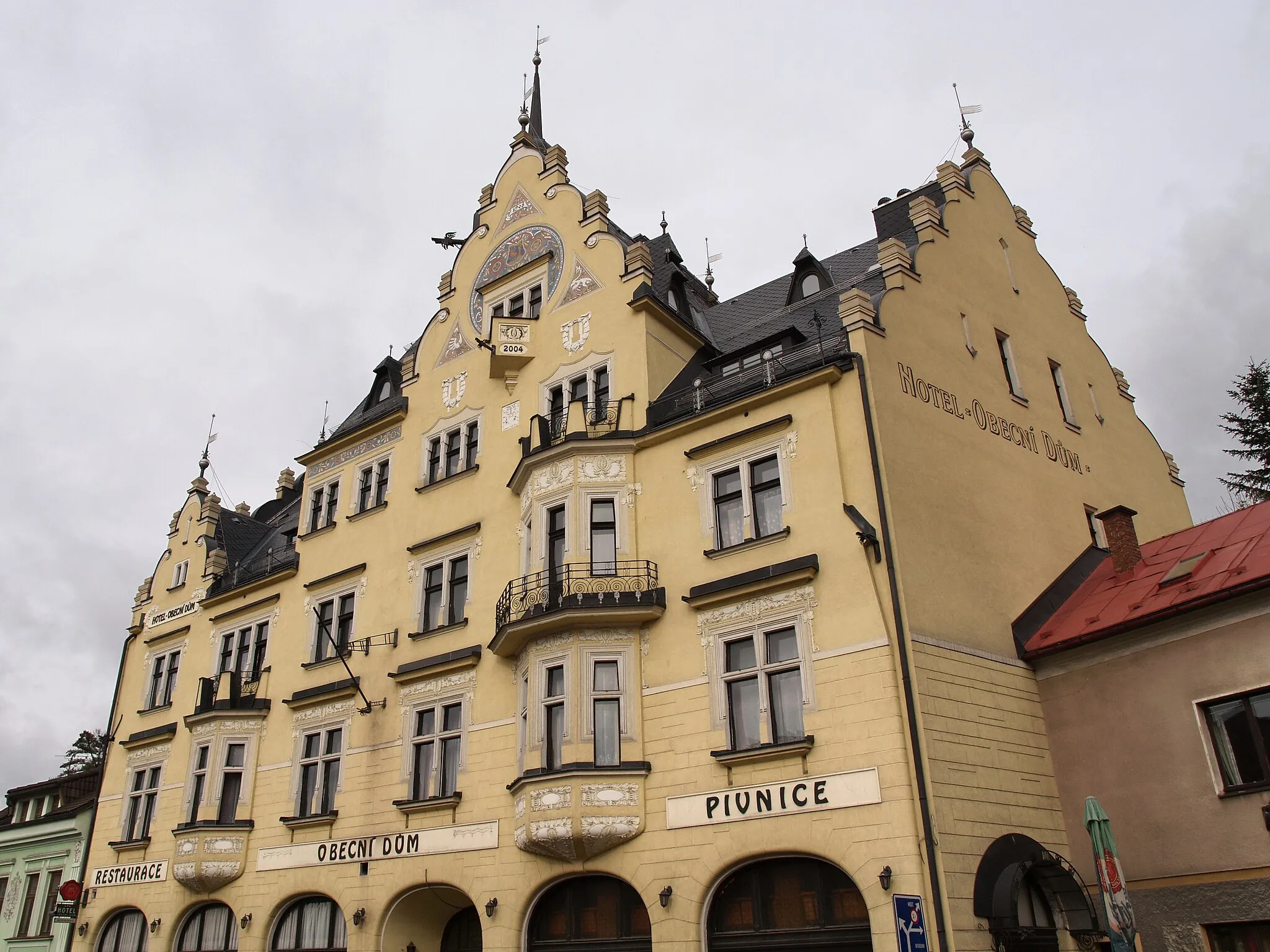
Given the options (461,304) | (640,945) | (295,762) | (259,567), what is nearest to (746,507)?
(640,945)

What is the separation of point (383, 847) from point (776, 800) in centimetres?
1044

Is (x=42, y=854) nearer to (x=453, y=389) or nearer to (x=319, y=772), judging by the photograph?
(x=319, y=772)

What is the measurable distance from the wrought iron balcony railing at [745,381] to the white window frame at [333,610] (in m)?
10.1

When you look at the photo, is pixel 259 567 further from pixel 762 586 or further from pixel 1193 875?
pixel 1193 875

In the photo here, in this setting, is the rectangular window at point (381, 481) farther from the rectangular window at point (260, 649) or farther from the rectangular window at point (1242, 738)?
the rectangular window at point (1242, 738)

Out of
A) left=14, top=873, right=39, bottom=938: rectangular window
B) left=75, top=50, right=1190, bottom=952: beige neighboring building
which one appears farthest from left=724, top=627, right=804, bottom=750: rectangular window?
left=14, top=873, right=39, bottom=938: rectangular window

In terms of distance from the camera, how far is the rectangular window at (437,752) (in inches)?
930

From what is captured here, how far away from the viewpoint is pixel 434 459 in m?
28.0

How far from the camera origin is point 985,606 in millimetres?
20344

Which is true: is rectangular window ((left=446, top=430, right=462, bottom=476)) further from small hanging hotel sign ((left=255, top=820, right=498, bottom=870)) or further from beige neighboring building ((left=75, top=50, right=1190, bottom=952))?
small hanging hotel sign ((left=255, top=820, right=498, bottom=870))

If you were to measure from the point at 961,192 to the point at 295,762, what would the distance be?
22012 mm

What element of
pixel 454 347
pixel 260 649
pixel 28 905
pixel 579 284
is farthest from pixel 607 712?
pixel 28 905

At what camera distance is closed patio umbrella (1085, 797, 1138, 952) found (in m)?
13.7

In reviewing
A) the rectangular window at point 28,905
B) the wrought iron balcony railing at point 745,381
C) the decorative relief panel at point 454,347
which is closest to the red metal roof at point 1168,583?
the wrought iron balcony railing at point 745,381
